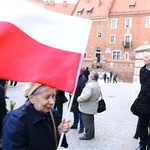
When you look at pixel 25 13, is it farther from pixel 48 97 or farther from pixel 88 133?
pixel 88 133

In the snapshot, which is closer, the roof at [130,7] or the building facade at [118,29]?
the building facade at [118,29]

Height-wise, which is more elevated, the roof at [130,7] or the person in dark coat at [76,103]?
the roof at [130,7]

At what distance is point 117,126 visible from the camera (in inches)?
326

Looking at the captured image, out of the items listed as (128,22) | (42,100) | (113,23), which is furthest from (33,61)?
(113,23)

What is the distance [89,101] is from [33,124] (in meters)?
4.25

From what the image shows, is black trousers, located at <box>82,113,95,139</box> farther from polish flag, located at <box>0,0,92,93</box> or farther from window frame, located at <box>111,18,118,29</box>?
window frame, located at <box>111,18,118,29</box>

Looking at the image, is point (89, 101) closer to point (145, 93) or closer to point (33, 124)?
point (145, 93)

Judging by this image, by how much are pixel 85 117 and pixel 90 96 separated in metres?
0.58

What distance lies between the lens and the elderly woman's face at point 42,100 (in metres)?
2.22

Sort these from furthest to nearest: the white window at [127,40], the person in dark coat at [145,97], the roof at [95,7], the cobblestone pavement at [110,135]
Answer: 1. the roof at [95,7]
2. the white window at [127,40]
3. the cobblestone pavement at [110,135]
4. the person in dark coat at [145,97]

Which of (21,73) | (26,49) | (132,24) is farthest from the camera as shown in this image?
(132,24)

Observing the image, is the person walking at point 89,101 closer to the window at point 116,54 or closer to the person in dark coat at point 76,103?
the person in dark coat at point 76,103

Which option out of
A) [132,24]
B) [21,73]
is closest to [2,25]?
[21,73]

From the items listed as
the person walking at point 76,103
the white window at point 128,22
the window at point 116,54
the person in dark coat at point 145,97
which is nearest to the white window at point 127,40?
the white window at point 128,22
